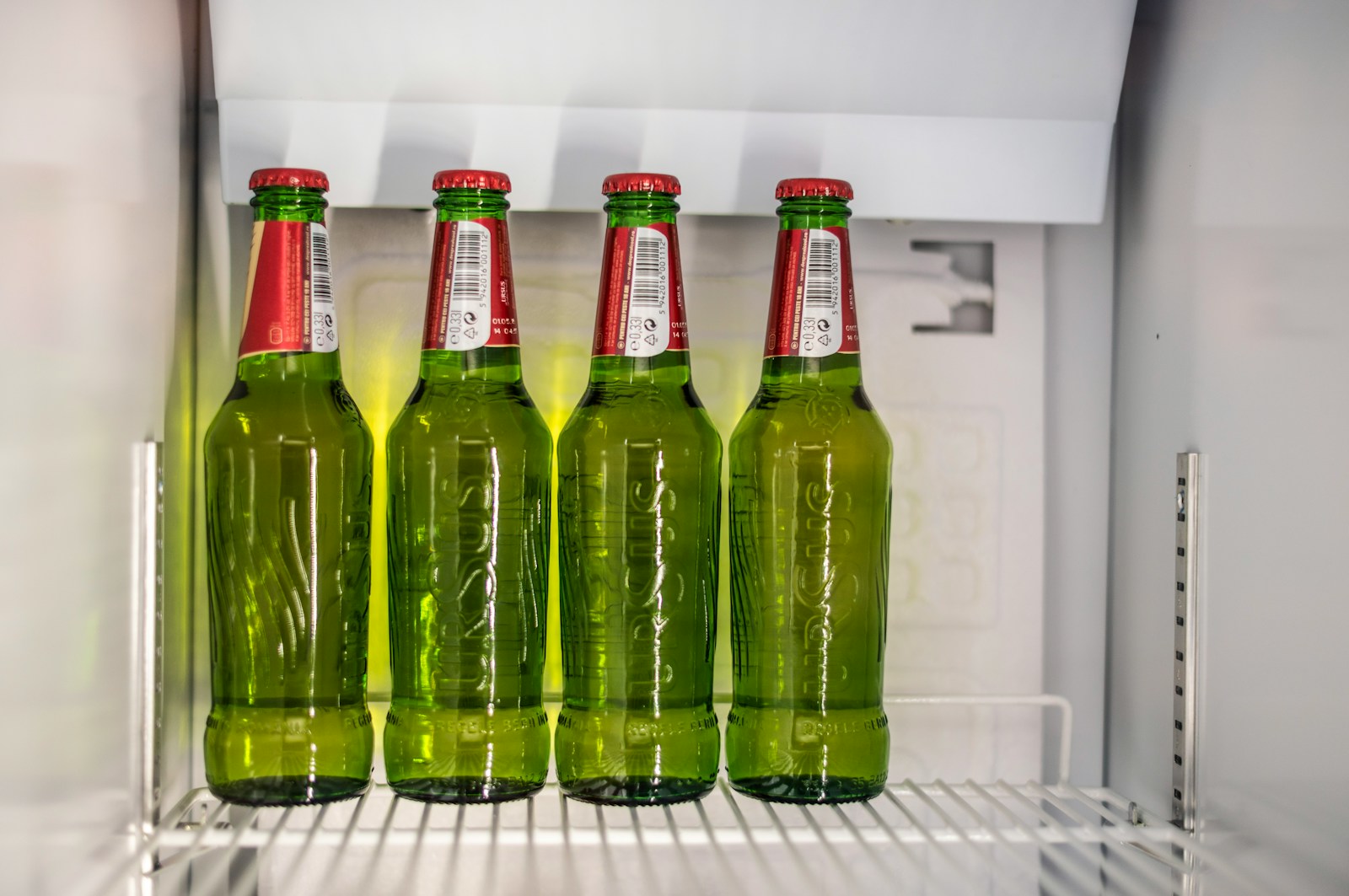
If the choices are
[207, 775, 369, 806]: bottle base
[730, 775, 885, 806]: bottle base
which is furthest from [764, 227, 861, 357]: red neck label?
[207, 775, 369, 806]: bottle base

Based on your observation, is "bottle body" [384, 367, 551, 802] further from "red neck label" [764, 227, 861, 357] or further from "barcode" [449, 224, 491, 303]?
"red neck label" [764, 227, 861, 357]

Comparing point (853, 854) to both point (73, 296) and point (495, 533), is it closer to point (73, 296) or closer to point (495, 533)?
point (495, 533)

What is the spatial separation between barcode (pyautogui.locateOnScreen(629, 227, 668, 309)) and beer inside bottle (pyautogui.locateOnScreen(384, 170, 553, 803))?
4.0 inches

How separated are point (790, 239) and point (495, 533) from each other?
317mm

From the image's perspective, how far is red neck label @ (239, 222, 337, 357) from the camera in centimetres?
90

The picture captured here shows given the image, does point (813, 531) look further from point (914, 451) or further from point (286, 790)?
point (286, 790)

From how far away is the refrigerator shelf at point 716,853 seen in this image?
935 millimetres

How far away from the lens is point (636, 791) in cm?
87

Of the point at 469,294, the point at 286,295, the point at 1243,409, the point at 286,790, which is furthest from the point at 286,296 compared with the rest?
the point at 1243,409

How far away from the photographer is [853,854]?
109 centimetres

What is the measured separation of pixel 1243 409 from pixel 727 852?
576 mm

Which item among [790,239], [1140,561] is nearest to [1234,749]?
[1140,561]

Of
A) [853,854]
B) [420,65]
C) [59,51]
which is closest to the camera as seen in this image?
[59,51]

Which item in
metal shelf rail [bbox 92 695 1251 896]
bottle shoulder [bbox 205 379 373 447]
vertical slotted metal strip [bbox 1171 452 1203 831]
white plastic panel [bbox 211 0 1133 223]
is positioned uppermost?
white plastic panel [bbox 211 0 1133 223]
